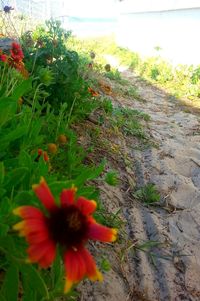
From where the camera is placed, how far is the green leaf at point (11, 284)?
901 mm

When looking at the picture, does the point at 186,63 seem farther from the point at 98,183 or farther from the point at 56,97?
the point at 98,183

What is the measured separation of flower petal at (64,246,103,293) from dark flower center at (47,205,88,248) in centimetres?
2

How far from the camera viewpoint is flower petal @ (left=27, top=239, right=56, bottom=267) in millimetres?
588

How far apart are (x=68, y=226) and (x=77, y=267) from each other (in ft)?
0.26

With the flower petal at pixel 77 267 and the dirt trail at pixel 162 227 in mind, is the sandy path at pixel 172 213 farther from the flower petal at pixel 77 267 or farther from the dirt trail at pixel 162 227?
the flower petal at pixel 77 267

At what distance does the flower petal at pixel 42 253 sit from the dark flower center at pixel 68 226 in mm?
40

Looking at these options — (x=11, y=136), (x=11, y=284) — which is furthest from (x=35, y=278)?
(x=11, y=136)

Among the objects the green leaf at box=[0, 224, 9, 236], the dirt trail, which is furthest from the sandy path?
the green leaf at box=[0, 224, 9, 236]

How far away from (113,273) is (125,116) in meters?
2.80

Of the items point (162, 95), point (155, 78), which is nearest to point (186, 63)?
point (155, 78)

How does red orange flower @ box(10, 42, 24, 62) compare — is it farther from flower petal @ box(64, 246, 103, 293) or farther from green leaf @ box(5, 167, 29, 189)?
flower petal @ box(64, 246, 103, 293)

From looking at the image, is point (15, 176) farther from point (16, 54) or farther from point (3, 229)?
point (16, 54)

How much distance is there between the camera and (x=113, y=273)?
1579 millimetres

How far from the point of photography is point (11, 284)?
0.91 metres
